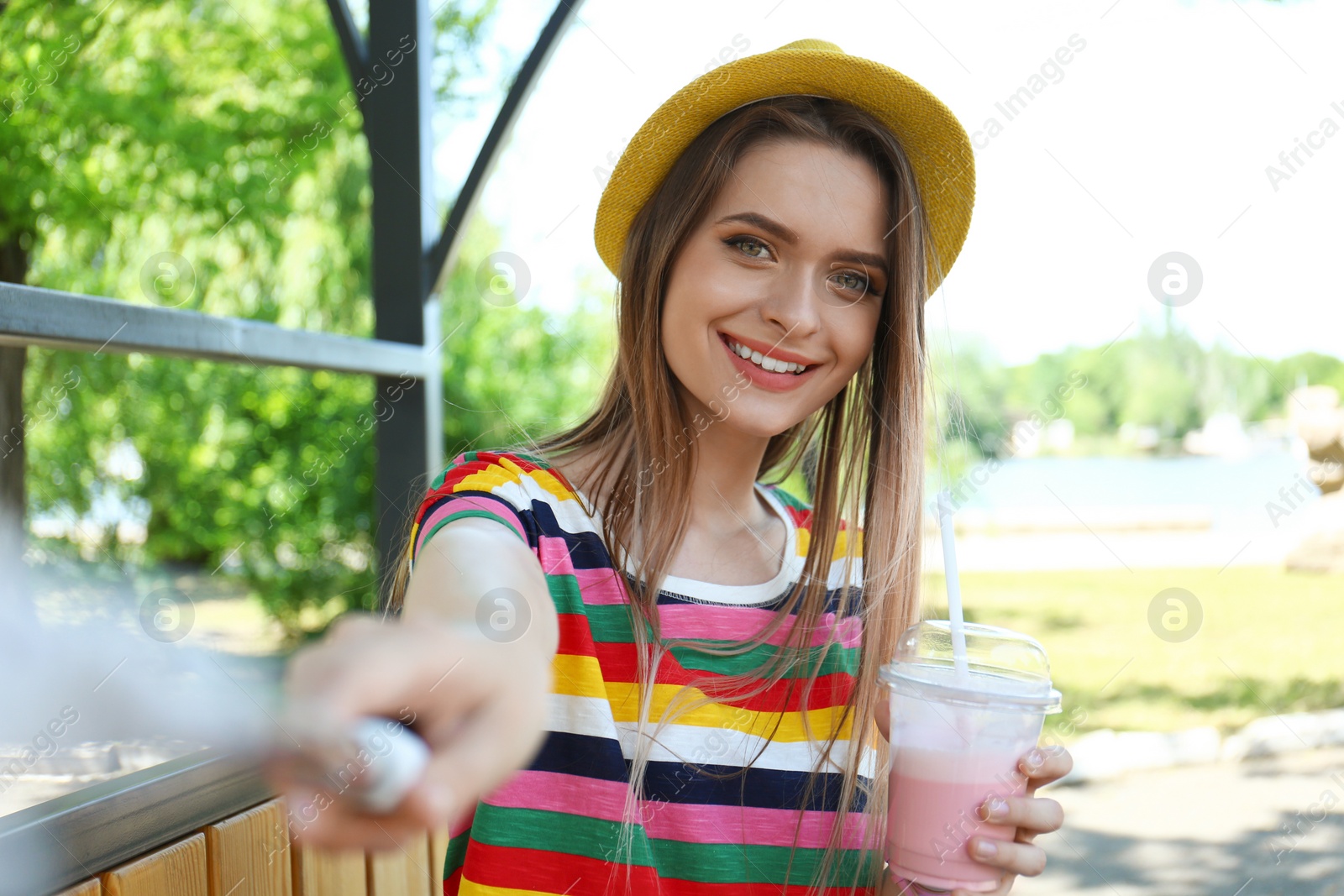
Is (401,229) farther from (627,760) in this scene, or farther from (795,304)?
(627,760)

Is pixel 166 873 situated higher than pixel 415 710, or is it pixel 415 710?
pixel 415 710

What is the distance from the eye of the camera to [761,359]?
4.69 ft

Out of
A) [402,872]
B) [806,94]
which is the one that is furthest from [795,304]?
[402,872]

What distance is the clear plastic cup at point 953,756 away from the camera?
112 centimetres

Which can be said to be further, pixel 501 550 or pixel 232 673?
pixel 501 550

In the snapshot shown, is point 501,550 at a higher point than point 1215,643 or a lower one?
higher

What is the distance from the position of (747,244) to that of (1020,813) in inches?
32.4

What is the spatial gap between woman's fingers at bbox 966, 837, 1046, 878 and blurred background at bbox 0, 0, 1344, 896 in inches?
22.9

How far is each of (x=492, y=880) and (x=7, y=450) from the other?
178 inches

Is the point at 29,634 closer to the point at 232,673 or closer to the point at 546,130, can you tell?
the point at 232,673

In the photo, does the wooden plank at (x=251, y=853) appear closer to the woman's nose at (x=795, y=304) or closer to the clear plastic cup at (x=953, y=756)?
the clear plastic cup at (x=953, y=756)

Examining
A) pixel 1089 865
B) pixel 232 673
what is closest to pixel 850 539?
pixel 232 673

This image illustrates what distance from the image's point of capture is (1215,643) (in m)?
A: 7.66

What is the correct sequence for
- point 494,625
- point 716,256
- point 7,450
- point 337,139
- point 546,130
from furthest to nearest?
point 546,130
point 337,139
point 7,450
point 716,256
point 494,625
